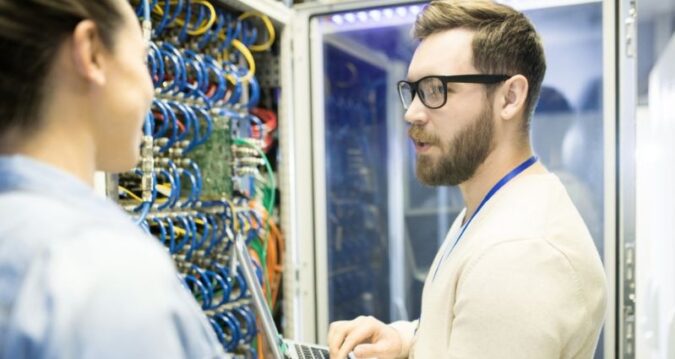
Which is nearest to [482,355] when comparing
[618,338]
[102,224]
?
A: [102,224]

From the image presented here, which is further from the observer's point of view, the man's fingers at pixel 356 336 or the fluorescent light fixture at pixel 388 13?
the fluorescent light fixture at pixel 388 13

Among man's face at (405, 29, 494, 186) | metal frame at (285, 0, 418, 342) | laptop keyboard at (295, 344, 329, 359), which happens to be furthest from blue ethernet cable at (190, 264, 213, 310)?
man's face at (405, 29, 494, 186)

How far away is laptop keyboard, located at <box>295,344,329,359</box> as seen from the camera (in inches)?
57.4

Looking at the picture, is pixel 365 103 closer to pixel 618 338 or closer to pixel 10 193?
pixel 618 338

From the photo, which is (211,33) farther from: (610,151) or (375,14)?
(610,151)

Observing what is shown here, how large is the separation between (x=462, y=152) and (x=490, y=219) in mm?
217

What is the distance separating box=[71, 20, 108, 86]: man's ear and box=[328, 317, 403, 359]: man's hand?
92 centimetres

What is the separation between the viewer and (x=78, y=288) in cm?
51

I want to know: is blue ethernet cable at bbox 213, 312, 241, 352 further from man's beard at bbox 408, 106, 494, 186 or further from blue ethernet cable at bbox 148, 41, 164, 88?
man's beard at bbox 408, 106, 494, 186

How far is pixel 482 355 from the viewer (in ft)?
3.34

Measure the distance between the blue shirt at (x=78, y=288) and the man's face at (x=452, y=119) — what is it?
90 centimetres

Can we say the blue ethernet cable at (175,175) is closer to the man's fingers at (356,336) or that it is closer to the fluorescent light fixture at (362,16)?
the man's fingers at (356,336)

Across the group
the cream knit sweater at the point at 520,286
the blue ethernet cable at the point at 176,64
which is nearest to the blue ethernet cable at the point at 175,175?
the blue ethernet cable at the point at 176,64

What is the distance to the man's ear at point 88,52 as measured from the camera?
0.61m
